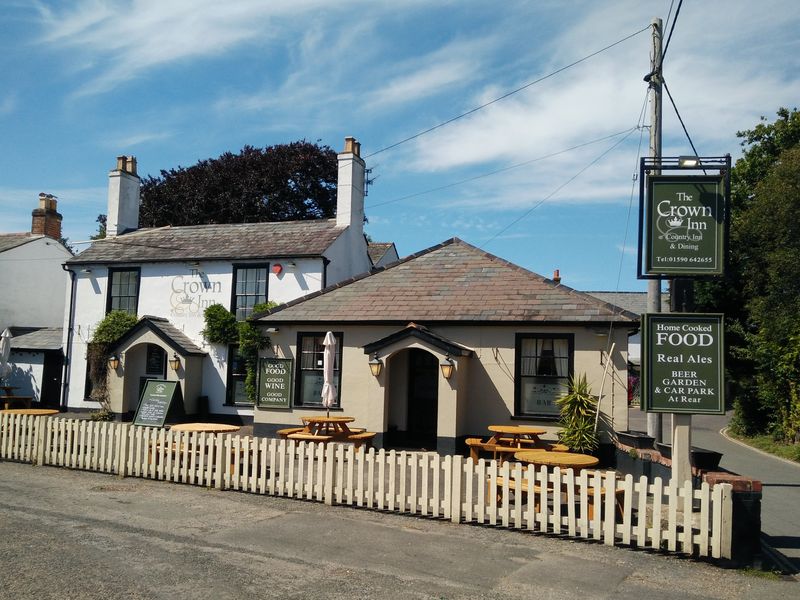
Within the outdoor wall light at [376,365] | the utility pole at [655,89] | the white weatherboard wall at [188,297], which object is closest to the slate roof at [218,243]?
the white weatherboard wall at [188,297]

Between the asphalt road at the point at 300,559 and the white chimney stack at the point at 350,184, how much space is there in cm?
1366

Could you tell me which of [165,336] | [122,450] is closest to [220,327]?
[165,336]

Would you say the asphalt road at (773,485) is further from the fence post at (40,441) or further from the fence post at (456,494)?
the fence post at (40,441)

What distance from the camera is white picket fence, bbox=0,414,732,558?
7871 millimetres

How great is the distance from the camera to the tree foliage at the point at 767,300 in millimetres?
20312

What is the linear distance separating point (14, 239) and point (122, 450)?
20.6 m

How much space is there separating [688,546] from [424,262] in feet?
38.0

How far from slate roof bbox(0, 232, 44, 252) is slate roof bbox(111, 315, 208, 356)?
31.9 ft

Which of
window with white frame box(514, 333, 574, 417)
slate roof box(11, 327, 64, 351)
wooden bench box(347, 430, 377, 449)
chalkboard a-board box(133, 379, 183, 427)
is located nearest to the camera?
wooden bench box(347, 430, 377, 449)

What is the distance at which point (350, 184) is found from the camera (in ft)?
72.7

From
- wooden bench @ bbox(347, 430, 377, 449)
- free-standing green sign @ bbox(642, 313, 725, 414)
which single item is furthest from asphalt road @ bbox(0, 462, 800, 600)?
wooden bench @ bbox(347, 430, 377, 449)

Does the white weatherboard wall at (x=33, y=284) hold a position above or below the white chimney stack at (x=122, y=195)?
below

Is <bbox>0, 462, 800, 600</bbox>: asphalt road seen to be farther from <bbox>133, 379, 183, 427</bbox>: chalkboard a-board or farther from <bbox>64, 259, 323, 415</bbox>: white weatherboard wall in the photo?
<bbox>64, 259, 323, 415</bbox>: white weatherboard wall

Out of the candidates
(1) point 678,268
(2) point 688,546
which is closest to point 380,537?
(2) point 688,546
